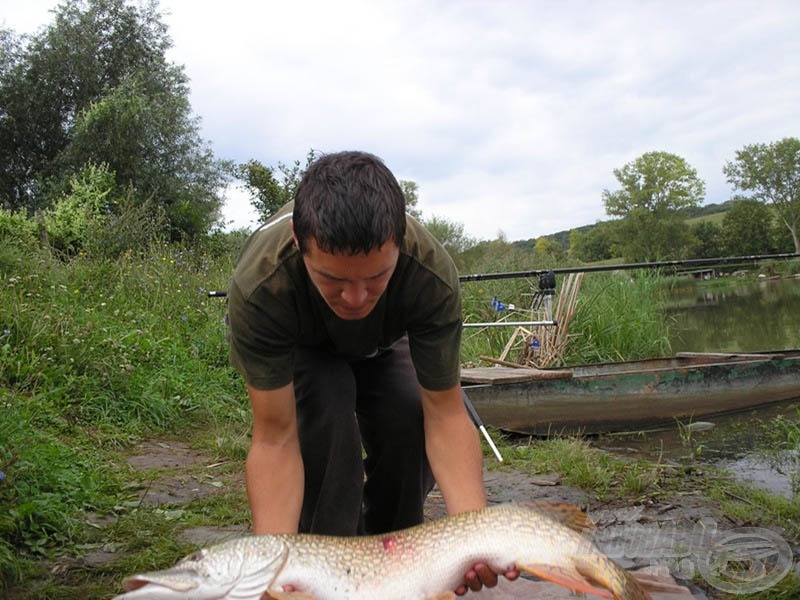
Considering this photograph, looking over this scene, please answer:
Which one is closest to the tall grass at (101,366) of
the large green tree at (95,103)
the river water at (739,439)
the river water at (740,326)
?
the river water at (739,439)

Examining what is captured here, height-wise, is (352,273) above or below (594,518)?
above

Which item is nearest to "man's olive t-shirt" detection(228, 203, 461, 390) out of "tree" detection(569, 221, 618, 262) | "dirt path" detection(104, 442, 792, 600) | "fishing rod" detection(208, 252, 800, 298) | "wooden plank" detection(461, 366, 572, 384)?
"dirt path" detection(104, 442, 792, 600)

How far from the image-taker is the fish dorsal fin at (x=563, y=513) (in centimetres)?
212

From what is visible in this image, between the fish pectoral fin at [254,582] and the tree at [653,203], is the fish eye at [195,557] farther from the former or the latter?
the tree at [653,203]

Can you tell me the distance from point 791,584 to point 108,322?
577 centimetres

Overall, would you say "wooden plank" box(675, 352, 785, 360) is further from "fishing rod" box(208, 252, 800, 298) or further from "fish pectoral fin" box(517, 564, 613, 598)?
"fish pectoral fin" box(517, 564, 613, 598)

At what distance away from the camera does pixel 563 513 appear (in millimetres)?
2162

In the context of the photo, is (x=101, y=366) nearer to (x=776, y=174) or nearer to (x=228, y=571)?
(x=228, y=571)

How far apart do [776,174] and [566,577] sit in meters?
65.5

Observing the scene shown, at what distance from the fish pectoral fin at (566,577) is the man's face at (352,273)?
3.01 ft

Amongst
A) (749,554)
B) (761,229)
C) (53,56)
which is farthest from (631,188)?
(749,554)

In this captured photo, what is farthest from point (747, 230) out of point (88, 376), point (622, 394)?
point (88, 376)

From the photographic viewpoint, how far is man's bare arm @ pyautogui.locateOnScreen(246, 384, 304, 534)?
96.3 inches

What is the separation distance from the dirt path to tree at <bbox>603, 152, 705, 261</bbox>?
5852 cm
